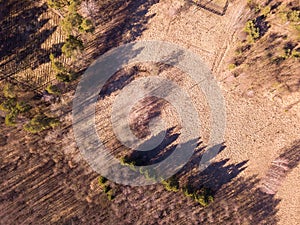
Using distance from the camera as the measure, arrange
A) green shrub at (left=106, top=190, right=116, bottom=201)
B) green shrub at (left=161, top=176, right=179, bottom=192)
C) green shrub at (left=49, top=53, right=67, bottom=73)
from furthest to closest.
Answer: green shrub at (left=106, top=190, right=116, bottom=201) < green shrub at (left=161, top=176, right=179, bottom=192) < green shrub at (left=49, top=53, right=67, bottom=73)

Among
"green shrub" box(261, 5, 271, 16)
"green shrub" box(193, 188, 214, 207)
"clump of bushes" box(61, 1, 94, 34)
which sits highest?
"clump of bushes" box(61, 1, 94, 34)

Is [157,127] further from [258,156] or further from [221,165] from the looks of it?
[258,156]

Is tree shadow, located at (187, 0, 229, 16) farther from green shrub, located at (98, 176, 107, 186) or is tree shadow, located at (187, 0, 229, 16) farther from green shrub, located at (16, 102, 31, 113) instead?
green shrub, located at (98, 176, 107, 186)

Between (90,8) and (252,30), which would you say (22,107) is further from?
(252,30)

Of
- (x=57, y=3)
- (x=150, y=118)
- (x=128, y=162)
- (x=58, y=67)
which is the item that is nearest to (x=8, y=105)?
(x=58, y=67)

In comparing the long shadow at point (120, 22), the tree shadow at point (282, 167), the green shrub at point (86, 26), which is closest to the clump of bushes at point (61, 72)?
A: the long shadow at point (120, 22)

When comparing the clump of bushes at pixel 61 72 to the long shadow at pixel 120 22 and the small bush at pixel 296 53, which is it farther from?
Result: the small bush at pixel 296 53

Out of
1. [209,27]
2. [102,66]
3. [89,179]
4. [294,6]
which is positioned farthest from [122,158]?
[294,6]

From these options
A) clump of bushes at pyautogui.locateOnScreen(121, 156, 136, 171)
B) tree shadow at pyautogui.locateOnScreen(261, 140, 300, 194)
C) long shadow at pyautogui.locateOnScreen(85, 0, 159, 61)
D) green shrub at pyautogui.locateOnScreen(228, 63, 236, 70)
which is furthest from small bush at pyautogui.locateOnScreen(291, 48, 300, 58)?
clump of bushes at pyautogui.locateOnScreen(121, 156, 136, 171)
